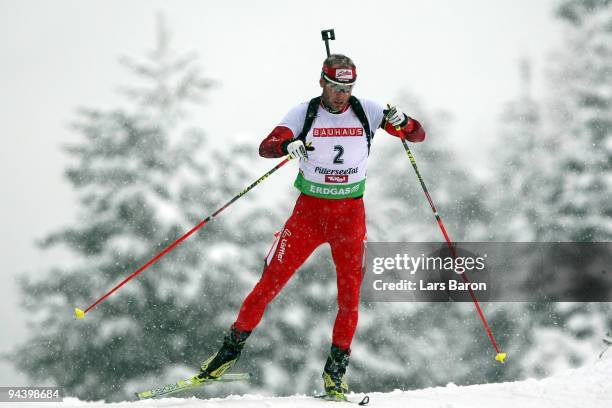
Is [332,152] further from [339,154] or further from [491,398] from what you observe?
[491,398]

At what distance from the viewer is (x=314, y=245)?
6.50m

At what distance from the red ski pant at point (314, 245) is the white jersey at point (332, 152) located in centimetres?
13

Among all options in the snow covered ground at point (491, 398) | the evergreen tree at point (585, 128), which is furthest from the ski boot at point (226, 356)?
the evergreen tree at point (585, 128)

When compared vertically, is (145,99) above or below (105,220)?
above

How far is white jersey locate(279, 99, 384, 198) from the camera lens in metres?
6.25

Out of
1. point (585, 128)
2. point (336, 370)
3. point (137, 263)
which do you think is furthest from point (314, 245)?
point (585, 128)

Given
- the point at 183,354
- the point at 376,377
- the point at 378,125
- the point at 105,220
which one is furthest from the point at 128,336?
the point at 378,125

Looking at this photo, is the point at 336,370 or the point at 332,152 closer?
the point at 332,152

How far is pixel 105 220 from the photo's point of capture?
68.4 ft

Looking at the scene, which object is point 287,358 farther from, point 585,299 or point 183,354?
point 585,299

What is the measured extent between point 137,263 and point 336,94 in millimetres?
15150

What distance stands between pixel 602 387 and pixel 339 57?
3974 mm

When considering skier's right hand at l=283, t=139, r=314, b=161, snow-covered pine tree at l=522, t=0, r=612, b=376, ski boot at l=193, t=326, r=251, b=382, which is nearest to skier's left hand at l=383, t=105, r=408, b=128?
skier's right hand at l=283, t=139, r=314, b=161

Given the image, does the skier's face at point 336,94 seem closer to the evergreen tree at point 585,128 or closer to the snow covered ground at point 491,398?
the snow covered ground at point 491,398
